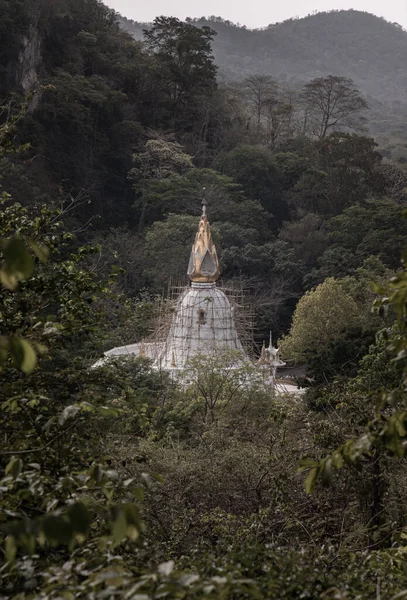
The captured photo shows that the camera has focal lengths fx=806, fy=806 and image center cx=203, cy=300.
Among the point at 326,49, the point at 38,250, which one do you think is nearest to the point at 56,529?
the point at 38,250

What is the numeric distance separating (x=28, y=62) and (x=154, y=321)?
13.1m

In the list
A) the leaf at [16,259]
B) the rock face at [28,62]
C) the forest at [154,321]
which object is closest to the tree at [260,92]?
the forest at [154,321]

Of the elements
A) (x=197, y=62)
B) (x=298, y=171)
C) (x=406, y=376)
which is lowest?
(x=406, y=376)

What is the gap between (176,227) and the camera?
26.2 metres

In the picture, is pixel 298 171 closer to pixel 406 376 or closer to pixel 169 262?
pixel 169 262

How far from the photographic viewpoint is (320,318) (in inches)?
800

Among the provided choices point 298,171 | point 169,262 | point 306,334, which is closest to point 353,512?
point 306,334

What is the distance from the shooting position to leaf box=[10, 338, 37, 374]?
2.42 meters

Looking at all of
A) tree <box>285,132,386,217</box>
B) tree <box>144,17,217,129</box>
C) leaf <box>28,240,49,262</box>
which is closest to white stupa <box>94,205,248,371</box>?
leaf <box>28,240,49,262</box>

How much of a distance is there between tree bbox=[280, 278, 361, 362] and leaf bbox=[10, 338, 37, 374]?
57.4ft

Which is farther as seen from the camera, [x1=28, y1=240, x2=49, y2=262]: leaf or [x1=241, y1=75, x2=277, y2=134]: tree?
[x1=241, y1=75, x2=277, y2=134]: tree

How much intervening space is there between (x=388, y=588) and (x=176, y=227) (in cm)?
2278

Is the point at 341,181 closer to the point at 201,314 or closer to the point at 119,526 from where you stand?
the point at 201,314

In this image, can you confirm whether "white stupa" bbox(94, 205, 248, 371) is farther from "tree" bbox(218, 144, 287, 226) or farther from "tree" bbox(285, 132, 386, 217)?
"tree" bbox(218, 144, 287, 226)
